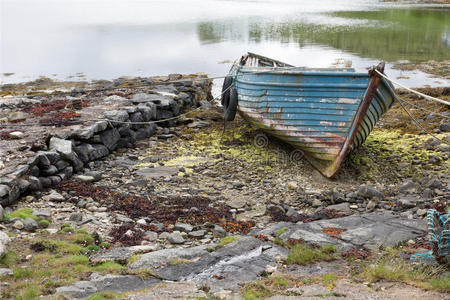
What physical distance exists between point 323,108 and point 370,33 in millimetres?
32049

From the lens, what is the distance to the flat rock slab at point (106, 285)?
505cm

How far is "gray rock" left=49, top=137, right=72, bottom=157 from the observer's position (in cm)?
984

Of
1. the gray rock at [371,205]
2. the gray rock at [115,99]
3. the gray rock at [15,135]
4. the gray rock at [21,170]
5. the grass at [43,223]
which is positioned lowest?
the gray rock at [371,205]

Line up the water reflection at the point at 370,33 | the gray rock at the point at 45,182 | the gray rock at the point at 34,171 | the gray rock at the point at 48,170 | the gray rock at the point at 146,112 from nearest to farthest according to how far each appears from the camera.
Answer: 1. the gray rock at the point at 34,171
2. the gray rock at the point at 45,182
3. the gray rock at the point at 48,170
4. the gray rock at the point at 146,112
5. the water reflection at the point at 370,33

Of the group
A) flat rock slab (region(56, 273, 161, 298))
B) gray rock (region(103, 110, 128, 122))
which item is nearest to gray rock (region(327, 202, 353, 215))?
flat rock slab (region(56, 273, 161, 298))

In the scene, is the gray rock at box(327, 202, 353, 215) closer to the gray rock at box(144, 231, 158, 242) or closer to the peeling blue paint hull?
the peeling blue paint hull

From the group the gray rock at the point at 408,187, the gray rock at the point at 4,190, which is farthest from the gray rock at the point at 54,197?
the gray rock at the point at 408,187

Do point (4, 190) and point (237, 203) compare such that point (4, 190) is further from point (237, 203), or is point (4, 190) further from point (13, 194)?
point (237, 203)

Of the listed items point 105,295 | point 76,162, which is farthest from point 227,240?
point 76,162

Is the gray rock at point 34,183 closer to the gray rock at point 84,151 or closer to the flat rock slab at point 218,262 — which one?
the gray rock at point 84,151

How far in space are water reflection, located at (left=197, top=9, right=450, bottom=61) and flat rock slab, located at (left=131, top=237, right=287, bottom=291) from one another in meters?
26.4

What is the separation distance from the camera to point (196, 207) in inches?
345

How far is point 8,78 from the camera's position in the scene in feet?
91.0

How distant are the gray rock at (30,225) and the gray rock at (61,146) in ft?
9.64
